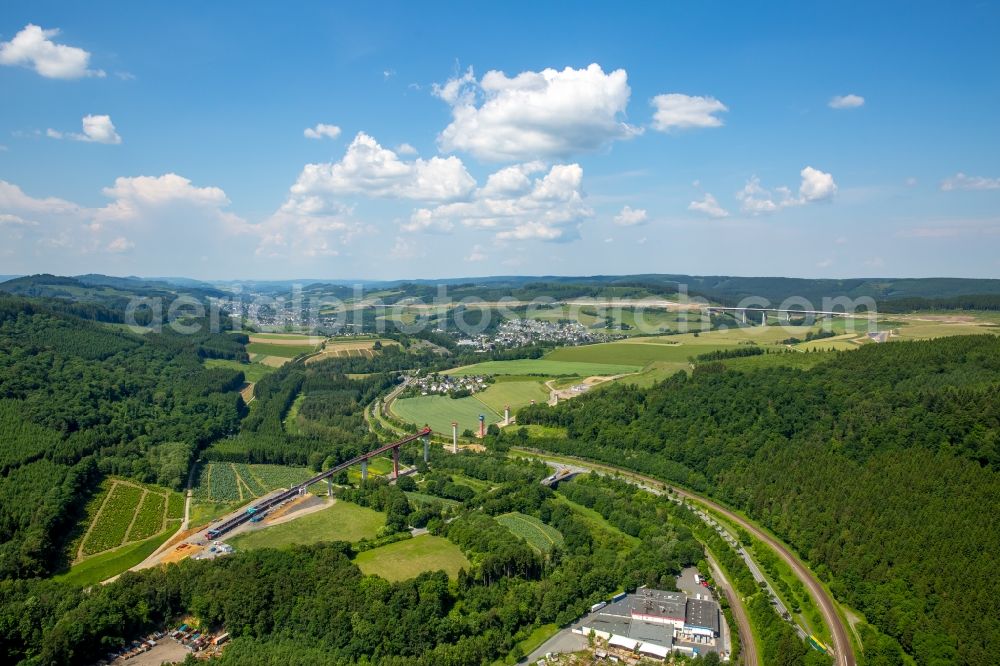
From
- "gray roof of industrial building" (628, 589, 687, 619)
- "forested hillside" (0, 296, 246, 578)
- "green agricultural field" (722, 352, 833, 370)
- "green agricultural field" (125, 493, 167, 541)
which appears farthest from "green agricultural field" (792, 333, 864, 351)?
"forested hillside" (0, 296, 246, 578)

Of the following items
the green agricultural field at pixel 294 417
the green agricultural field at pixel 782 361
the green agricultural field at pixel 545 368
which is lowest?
the green agricultural field at pixel 294 417

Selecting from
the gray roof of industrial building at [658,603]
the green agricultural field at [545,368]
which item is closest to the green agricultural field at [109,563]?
the gray roof of industrial building at [658,603]

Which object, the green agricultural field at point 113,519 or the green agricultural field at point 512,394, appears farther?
the green agricultural field at point 512,394

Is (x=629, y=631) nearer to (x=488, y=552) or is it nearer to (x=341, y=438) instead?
(x=488, y=552)

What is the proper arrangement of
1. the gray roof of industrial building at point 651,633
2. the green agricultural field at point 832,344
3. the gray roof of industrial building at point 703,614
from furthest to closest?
the green agricultural field at point 832,344
the gray roof of industrial building at point 703,614
the gray roof of industrial building at point 651,633

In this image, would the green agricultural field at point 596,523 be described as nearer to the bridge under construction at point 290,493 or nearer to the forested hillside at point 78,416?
the bridge under construction at point 290,493

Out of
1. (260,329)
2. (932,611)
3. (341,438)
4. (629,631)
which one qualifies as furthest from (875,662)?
(260,329)

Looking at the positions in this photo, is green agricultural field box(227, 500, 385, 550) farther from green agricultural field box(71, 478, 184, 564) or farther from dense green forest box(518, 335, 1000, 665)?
dense green forest box(518, 335, 1000, 665)

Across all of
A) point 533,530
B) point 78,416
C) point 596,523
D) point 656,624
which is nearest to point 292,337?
point 78,416
